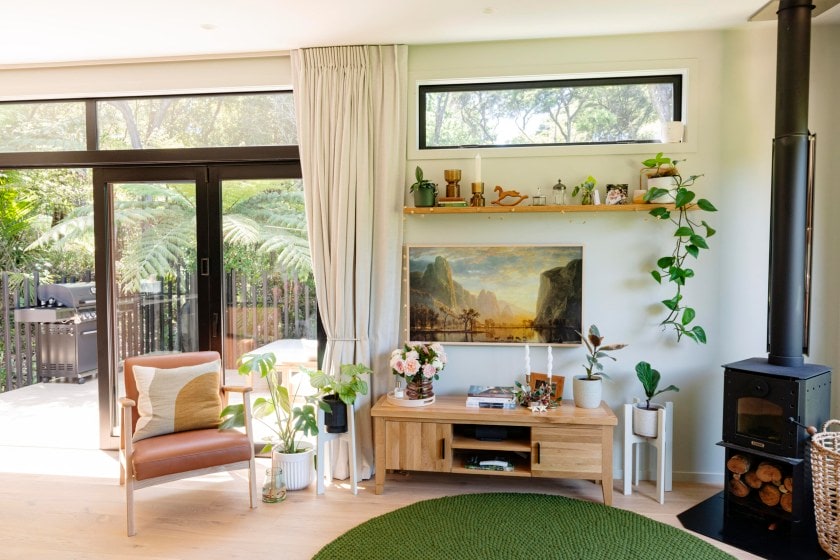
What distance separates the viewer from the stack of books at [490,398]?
3.29 metres

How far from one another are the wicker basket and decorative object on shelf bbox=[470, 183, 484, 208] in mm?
2090

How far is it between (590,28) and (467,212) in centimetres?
132

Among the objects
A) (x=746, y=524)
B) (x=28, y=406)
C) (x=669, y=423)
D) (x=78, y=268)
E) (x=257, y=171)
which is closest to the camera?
(x=746, y=524)

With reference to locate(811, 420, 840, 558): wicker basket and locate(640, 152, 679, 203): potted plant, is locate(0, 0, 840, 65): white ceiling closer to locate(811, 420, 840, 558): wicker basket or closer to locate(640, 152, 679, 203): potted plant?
locate(640, 152, 679, 203): potted plant

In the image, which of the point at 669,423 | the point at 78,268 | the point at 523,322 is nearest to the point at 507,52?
the point at 523,322

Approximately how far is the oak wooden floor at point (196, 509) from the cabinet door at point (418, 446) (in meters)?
0.20

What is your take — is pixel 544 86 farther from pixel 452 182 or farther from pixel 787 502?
pixel 787 502

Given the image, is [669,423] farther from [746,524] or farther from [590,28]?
[590,28]

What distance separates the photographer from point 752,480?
2.88 meters

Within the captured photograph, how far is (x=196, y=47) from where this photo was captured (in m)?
3.60

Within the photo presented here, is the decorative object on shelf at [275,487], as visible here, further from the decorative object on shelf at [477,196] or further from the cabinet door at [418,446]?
→ the decorative object on shelf at [477,196]

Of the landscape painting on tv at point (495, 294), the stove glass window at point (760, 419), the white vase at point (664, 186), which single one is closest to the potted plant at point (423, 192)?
the landscape painting on tv at point (495, 294)

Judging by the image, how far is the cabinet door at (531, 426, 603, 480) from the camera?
3.09 metres

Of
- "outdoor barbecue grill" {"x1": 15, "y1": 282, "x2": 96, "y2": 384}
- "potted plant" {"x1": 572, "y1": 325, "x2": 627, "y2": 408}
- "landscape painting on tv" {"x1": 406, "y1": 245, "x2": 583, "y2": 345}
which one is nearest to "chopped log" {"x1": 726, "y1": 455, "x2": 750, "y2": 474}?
"potted plant" {"x1": 572, "y1": 325, "x2": 627, "y2": 408}
